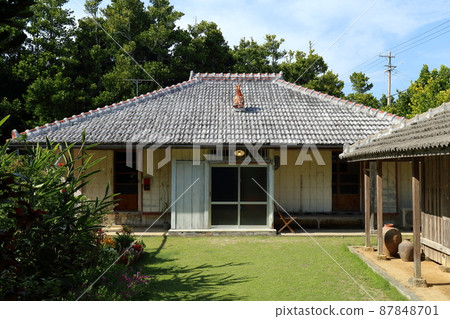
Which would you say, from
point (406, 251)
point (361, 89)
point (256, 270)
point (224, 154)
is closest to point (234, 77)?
point (224, 154)

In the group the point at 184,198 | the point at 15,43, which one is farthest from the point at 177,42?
the point at 15,43

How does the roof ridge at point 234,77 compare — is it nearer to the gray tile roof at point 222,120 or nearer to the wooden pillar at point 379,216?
the gray tile roof at point 222,120

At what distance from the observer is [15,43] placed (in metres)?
2.89

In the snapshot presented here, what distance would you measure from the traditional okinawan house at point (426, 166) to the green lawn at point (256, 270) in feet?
3.25

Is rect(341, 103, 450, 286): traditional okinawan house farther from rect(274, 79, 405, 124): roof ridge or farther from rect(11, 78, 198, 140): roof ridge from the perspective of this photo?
rect(11, 78, 198, 140): roof ridge

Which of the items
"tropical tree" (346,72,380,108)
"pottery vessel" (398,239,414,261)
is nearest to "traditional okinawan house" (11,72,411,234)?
"pottery vessel" (398,239,414,261)

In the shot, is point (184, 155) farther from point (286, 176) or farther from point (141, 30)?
point (141, 30)

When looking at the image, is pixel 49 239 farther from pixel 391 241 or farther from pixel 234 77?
pixel 234 77

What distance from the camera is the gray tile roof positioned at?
1062 cm

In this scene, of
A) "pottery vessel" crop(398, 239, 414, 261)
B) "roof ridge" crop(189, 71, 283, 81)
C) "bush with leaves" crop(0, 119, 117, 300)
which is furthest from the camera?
"roof ridge" crop(189, 71, 283, 81)

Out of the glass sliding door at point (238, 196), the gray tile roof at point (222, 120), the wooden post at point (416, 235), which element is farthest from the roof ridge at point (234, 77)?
the wooden post at point (416, 235)

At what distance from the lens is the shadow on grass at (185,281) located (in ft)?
18.0

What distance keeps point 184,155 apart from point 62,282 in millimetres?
6272

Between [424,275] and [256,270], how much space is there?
10.0 feet
